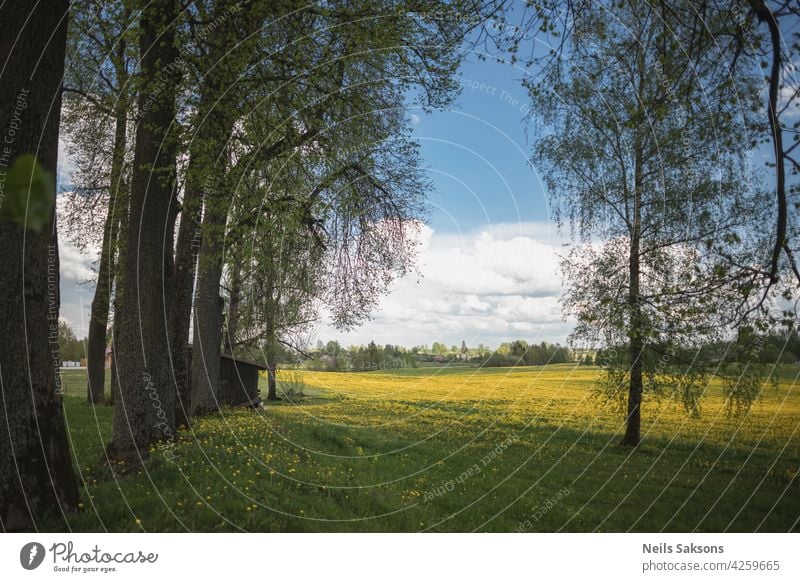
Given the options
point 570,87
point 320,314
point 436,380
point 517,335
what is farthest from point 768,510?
point 436,380

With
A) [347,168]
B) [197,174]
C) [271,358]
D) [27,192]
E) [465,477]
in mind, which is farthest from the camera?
[271,358]

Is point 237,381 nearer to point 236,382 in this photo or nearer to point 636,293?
point 236,382

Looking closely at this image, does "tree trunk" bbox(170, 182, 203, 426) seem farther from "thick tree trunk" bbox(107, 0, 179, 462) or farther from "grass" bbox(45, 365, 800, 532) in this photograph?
"thick tree trunk" bbox(107, 0, 179, 462)

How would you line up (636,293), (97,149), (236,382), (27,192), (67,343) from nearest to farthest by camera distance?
(27,192), (67,343), (636,293), (97,149), (236,382)

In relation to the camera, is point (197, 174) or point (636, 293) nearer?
point (197, 174)

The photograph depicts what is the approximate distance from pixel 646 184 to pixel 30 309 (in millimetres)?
10805

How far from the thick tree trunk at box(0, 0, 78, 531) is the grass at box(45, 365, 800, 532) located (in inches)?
19.8

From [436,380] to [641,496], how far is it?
23.8 metres

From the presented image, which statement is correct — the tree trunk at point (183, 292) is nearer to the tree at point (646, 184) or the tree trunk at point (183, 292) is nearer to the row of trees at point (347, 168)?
the row of trees at point (347, 168)

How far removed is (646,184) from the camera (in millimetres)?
11453

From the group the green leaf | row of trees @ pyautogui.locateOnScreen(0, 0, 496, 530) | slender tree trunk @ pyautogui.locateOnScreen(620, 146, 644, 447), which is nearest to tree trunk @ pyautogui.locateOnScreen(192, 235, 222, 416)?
row of trees @ pyautogui.locateOnScreen(0, 0, 496, 530)

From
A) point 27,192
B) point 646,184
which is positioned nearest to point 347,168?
point 646,184

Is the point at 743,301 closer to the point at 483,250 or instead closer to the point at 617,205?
the point at 483,250

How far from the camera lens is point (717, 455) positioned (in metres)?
11.7
